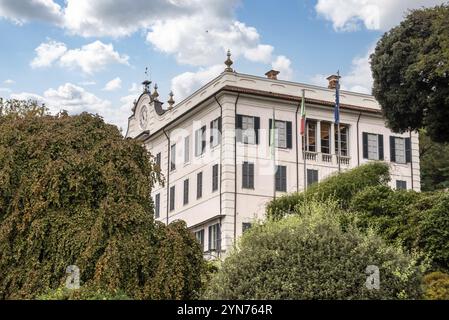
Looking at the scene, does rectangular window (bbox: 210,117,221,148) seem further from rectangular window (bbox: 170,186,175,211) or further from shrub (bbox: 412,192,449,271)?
shrub (bbox: 412,192,449,271)

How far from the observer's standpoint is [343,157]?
42719 mm

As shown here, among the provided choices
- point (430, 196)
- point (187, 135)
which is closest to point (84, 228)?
point (430, 196)

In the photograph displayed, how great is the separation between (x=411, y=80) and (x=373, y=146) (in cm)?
1459

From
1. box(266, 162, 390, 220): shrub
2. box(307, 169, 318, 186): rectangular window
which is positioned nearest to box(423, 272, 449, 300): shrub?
box(266, 162, 390, 220): shrub

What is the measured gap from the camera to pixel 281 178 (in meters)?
40.8

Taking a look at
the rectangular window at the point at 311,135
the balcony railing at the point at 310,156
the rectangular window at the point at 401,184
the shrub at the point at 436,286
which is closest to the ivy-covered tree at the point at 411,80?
the shrub at the point at 436,286

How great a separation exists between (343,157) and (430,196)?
751 inches

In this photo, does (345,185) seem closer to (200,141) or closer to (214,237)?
(214,237)

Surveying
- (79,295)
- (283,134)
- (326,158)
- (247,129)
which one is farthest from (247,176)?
(79,295)

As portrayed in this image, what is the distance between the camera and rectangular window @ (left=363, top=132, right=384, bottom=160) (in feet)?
143

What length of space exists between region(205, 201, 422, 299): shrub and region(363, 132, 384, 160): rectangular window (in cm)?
2545
